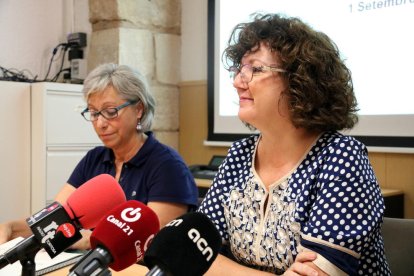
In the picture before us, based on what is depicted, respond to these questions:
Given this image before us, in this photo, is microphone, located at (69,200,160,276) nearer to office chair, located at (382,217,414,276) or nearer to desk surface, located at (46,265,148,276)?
desk surface, located at (46,265,148,276)

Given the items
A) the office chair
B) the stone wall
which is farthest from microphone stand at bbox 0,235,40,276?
the stone wall

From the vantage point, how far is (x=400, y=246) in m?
1.46

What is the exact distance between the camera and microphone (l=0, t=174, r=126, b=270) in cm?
90

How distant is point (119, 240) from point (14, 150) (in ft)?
8.20

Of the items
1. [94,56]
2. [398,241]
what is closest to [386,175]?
[398,241]

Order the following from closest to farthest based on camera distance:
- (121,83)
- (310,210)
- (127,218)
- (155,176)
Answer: (127,218) < (310,210) < (155,176) < (121,83)

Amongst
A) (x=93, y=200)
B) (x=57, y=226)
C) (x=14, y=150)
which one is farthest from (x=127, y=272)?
(x=14, y=150)

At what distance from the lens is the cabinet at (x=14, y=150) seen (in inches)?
120

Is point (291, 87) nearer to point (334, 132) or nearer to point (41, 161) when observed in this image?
point (334, 132)

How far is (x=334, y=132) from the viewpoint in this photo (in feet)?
4.63

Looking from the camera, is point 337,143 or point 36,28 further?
point 36,28

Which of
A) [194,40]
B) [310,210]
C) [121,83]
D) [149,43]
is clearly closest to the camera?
[310,210]

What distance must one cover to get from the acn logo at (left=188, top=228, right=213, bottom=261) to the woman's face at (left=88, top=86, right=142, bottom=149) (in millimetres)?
1188

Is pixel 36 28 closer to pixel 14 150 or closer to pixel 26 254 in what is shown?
pixel 14 150
